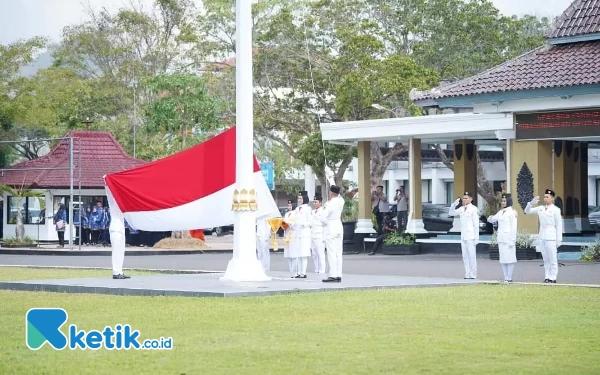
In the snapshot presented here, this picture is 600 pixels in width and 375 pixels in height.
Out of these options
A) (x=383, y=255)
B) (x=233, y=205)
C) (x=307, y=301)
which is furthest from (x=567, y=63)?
(x=307, y=301)

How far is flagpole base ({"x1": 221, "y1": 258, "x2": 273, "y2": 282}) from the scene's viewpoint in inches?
872

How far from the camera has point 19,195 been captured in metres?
44.3

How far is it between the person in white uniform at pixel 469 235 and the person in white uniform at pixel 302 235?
10.8 ft

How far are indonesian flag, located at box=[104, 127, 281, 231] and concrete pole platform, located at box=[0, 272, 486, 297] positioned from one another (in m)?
1.16

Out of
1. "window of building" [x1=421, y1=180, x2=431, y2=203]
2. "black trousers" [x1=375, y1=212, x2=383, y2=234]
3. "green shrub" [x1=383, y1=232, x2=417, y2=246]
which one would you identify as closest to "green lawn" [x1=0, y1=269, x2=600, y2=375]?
"green shrub" [x1=383, y1=232, x2=417, y2=246]

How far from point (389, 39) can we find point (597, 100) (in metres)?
21.1

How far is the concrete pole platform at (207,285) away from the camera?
20.0m

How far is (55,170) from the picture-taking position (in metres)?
45.7

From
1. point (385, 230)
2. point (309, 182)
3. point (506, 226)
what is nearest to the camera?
point (506, 226)

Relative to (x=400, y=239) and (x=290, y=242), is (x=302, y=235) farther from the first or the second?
(x=400, y=239)

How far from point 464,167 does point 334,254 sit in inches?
676

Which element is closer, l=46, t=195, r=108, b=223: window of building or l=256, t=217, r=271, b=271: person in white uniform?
l=256, t=217, r=271, b=271: person in white uniform

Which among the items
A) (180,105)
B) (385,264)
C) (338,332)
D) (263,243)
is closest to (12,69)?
(180,105)

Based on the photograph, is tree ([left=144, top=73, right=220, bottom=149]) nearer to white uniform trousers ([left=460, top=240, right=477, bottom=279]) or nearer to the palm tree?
the palm tree
